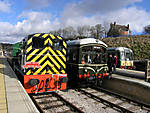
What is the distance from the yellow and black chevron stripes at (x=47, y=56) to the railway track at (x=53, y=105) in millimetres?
1283

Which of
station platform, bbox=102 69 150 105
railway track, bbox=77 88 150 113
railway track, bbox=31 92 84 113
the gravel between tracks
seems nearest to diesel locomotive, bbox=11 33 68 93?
railway track, bbox=31 92 84 113

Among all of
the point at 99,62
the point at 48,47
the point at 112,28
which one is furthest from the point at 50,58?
the point at 112,28

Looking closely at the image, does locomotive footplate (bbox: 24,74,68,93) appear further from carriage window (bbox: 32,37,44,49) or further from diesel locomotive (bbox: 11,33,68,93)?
carriage window (bbox: 32,37,44,49)

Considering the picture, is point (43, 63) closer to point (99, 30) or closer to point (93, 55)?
point (93, 55)

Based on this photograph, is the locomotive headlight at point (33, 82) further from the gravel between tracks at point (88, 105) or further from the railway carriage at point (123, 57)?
the railway carriage at point (123, 57)

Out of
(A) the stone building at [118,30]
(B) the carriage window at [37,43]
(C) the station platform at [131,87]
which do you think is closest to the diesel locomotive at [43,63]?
(B) the carriage window at [37,43]

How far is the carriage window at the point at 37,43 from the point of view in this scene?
7.04m

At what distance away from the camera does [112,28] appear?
61.0 meters

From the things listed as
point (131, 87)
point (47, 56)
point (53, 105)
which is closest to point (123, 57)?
point (131, 87)

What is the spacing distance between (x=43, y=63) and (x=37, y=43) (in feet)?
3.42

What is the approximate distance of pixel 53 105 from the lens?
624cm

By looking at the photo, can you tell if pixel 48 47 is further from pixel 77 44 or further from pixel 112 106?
pixel 112 106

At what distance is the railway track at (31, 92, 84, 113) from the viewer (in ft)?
18.9

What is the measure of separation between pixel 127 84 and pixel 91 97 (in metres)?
2.53
